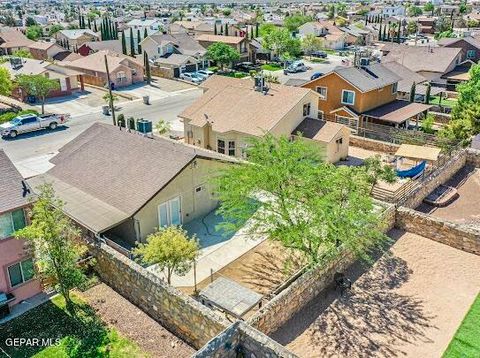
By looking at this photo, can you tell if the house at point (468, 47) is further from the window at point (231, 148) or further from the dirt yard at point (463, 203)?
the window at point (231, 148)

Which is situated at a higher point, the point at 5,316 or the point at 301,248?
the point at 301,248

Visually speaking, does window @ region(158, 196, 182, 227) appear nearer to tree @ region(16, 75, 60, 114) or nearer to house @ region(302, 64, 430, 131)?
house @ region(302, 64, 430, 131)

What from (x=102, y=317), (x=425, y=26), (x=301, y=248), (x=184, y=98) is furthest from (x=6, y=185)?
(x=425, y=26)

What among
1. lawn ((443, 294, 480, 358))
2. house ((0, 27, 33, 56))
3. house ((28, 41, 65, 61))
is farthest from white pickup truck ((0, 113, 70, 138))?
house ((0, 27, 33, 56))

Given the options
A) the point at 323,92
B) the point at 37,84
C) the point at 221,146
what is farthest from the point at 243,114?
the point at 37,84

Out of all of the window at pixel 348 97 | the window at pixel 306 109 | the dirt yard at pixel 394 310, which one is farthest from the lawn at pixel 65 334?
the window at pixel 348 97

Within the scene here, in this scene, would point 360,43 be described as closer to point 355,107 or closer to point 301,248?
point 355,107

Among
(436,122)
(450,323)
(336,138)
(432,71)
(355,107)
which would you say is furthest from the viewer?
(432,71)
